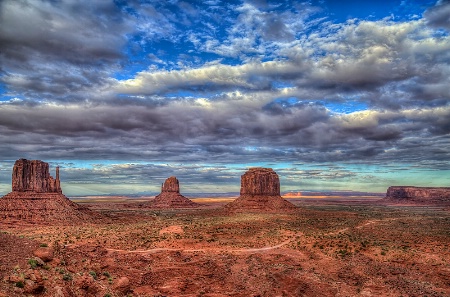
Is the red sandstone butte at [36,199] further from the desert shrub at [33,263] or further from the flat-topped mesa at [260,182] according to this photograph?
the desert shrub at [33,263]

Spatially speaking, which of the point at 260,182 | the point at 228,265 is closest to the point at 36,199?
the point at 228,265

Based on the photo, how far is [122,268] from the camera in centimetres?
3600

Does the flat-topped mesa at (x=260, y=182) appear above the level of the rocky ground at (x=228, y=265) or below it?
above

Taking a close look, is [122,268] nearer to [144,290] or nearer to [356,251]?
[144,290]

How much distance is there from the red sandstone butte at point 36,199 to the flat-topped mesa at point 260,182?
61822 millimetres

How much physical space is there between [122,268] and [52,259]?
1087cm

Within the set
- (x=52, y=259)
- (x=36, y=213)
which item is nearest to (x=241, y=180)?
(x=36, y=213)

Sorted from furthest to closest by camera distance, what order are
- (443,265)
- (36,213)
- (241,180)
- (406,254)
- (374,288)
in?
(241,180)
(36,213)
(406,254)
(443,265)
(374,288)

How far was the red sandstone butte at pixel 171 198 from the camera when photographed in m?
180

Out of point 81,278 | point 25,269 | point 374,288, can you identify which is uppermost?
point 25,269

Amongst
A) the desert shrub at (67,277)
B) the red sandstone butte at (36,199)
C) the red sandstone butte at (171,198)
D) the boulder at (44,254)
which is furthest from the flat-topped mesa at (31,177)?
the desert shrub at (67,277)

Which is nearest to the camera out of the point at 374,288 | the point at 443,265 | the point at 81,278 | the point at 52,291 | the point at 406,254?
the point at 52,291

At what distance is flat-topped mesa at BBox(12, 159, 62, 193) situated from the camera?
9606cm

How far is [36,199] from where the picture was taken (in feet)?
310
